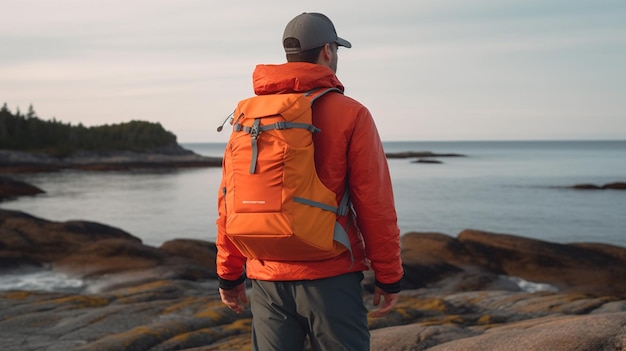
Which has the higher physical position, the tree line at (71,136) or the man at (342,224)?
the man at (342,224)

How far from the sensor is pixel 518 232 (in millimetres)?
39562

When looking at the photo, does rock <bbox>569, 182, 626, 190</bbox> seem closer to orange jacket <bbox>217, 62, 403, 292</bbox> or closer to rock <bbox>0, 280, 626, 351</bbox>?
rock <bbox>0, 280, 626, 351</bbox>

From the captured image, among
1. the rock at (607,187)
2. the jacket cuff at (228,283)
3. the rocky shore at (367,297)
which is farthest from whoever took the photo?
the rock at (607,187)

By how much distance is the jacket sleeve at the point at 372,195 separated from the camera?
3.69 meters

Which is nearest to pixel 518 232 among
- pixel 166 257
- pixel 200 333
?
pixel 166 257

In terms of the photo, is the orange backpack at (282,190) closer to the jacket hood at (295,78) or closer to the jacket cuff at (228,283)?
the jacket hood at (295,78)

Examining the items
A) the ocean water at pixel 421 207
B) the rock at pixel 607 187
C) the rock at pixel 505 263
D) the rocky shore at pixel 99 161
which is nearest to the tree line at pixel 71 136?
the rocky shore at pixel 99 161

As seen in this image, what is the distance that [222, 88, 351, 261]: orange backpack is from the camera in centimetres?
357

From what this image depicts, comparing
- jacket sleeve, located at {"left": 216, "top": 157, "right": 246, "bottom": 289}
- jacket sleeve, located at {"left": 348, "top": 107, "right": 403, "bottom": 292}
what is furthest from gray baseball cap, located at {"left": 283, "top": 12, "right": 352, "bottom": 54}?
jacket sleeve, located at {"left": 216, "top": 157, "right": 246, "bottom": 289}

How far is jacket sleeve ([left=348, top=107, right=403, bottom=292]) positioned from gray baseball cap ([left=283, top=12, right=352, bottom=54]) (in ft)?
1.72

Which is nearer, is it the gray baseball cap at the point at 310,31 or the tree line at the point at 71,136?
the gray baseball cap at the point at 310,31

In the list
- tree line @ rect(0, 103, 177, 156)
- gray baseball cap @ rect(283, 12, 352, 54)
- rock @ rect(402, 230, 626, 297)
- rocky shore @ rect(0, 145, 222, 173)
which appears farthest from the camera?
tree line @ rect(0, 103, 177, 156)

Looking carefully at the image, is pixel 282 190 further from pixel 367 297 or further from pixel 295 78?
pixel 367 297

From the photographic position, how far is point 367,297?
14789mm
